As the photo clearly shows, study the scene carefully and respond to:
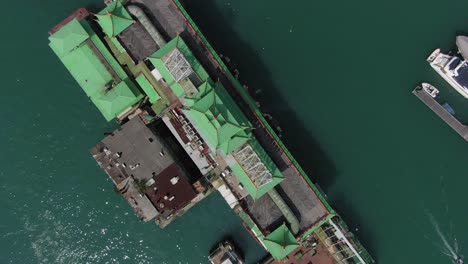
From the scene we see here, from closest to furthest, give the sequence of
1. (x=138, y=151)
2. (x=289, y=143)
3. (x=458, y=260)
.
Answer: (x=138, y=151) → (x=458, y=260) → (x=289, y=143)

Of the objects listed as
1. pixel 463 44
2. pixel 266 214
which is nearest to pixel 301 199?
pixel 266 214

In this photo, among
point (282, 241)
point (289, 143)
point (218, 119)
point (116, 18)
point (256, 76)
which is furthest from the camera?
point (256, 76)

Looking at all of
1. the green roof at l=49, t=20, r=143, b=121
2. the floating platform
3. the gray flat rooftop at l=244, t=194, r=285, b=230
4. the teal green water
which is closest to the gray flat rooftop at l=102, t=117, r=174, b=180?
the green roof at l=49, t=20, r=143, b=121

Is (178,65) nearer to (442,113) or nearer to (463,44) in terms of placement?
(442,113)

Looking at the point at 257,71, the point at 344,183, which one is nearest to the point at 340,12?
the point at 257,71

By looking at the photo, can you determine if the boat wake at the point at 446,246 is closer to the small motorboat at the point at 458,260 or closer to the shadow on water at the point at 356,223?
the small motorboat at the point at 458,260

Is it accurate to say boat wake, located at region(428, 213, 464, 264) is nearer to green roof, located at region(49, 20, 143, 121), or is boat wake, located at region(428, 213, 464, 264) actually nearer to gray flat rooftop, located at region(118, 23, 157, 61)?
green roof, located at region(49, 20, 143, 121)
